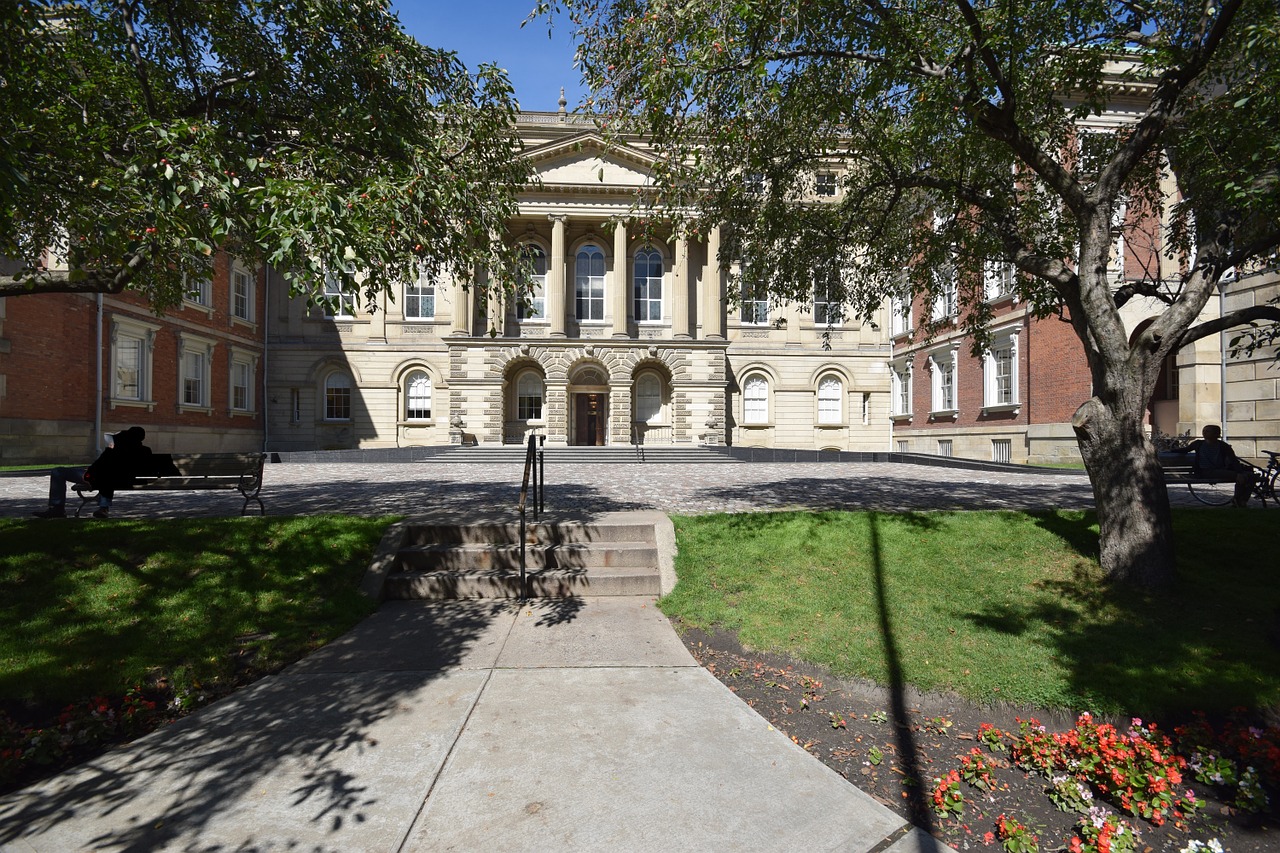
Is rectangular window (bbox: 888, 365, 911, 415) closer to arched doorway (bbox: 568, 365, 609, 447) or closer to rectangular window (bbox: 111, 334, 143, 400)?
arched doorway (bbox: 568, 365, 609, 447)

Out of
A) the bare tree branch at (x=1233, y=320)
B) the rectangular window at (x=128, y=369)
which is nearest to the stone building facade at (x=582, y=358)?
the rectangular window at (x=128, y=369)

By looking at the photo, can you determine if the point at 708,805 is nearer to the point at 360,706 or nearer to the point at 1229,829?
the point at 360,706

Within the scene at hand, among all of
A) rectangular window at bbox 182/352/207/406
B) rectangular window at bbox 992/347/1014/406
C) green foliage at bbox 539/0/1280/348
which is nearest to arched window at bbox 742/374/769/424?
rectangular window at bbox 992/347/1014/406

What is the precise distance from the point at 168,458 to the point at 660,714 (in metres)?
8.40

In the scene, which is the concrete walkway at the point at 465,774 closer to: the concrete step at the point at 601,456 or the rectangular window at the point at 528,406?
the concrete step at the point at 601,456

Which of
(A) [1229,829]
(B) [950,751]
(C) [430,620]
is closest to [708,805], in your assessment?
(B) [950,751]

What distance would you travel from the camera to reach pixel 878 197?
392 inches

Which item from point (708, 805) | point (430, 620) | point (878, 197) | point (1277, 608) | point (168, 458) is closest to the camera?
point (708, 805)

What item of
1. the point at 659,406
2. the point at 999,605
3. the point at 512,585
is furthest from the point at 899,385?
the point at 512,585

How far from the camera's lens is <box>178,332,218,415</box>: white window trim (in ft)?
81.2

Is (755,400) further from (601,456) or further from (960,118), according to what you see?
(960,118)

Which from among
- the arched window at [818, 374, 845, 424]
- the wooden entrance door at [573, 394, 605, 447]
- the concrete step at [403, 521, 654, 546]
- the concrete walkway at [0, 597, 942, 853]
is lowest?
the concrete walkway at [0, 597, 942, 853]

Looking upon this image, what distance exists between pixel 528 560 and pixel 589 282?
26.1 metres

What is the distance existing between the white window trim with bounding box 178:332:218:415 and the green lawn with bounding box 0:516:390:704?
21.6 meters
